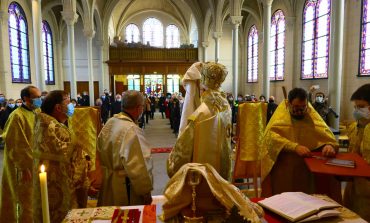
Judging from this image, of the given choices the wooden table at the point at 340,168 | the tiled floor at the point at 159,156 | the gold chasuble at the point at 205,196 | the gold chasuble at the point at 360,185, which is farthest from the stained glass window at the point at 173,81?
the gold chasuble at the point at 205,196

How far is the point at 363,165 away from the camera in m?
2.15

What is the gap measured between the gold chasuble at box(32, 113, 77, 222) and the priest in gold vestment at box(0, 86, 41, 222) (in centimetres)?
72

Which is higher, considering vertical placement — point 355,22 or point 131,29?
point 131,29

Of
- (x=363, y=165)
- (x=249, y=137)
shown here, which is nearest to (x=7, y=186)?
(x=249, y=137)

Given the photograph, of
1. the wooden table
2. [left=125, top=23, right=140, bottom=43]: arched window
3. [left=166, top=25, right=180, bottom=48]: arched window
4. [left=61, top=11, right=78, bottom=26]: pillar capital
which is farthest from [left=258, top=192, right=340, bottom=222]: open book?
[left=125, top=23, right=140, bottom=43]: arched window

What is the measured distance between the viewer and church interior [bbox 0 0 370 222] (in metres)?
4.25

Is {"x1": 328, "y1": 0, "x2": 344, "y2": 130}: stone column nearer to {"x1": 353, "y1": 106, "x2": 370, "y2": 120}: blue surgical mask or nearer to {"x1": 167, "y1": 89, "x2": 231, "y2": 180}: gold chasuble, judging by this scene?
{"x1": 353, "y1": 106, "x2": 370, "y2": 120}: blue surgical mask

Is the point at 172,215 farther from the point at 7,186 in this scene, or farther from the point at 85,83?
the point at 85,83

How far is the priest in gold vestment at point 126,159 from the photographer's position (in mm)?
2115

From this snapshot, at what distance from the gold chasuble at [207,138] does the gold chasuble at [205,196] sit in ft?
2.52

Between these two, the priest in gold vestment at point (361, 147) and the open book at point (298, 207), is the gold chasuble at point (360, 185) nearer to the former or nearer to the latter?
the priest in gold vestment at point (361, 147)

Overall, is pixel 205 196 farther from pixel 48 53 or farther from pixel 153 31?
pixel 153 31

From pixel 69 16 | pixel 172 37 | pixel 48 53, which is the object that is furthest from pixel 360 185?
pixel 172 37

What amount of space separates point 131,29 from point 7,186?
25608 mm
